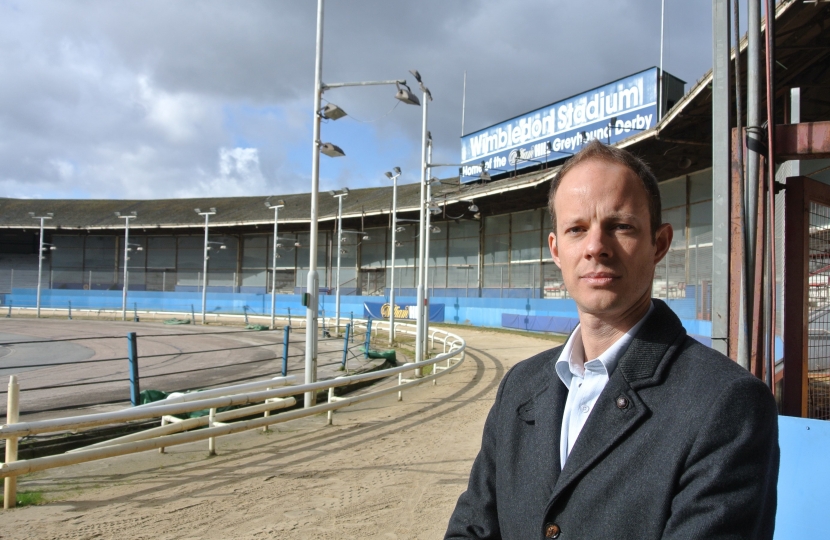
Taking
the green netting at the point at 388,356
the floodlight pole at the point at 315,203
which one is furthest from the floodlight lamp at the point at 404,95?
the green netting at the point at 388,356

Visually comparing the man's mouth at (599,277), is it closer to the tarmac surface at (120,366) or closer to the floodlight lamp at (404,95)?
the tarmac surface at (120,366)

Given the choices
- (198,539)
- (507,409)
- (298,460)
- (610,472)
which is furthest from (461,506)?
(298,460)

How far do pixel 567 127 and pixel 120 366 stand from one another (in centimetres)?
2735

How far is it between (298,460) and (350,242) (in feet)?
151

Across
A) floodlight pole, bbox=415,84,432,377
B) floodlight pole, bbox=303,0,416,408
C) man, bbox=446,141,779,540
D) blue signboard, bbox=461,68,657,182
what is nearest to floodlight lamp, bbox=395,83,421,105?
floodlight pole, bbox=303,0,416,408

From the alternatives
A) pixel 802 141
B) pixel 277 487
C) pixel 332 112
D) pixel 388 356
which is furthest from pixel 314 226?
pixel 802 141

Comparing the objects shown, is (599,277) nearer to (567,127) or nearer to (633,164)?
(633,164)

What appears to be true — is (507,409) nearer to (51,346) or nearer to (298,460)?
(298,460)

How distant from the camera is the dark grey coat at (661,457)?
133 cm

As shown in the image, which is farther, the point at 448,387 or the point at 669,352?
the point at 448,387

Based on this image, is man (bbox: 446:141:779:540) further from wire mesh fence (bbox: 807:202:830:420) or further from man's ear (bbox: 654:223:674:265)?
wire mesh fence (bbox: 807:202:830:420)

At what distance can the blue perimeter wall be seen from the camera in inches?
1240

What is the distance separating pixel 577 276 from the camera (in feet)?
5.37

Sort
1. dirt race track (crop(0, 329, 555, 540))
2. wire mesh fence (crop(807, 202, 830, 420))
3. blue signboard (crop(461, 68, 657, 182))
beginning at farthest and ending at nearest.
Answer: blue signboard (crop(461, 68, 657, 182)) → wire mesh fence (crop(807, 202, 830, 420)) → dirt race track (crop(0, 329, 555, 540))
